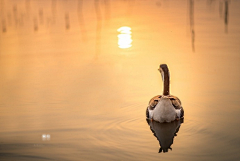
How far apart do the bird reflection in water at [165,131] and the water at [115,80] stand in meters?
0.02

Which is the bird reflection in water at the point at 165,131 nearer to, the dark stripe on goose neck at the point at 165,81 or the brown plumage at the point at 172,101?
the brown plumage at the point at 172,101

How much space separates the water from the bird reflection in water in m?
0.02

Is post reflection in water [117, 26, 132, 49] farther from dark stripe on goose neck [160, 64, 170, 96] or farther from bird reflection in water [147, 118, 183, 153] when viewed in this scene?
bird reflection in water [147, 118, 183, 153]

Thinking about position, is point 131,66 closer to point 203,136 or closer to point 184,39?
point 184,39

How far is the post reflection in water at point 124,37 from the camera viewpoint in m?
19.0

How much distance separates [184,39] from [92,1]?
8.27 metres

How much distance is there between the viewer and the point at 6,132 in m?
12.1

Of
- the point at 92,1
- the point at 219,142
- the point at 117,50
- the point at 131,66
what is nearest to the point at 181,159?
the point at 219,142

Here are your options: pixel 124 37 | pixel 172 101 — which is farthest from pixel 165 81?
pixel 124 37

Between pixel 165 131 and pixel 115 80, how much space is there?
11.2 ft

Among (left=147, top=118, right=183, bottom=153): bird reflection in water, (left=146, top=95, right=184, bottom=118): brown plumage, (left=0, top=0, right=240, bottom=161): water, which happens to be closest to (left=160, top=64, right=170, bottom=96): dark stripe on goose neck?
(left=146, top=95, right=184, bottom=118): brown plumage

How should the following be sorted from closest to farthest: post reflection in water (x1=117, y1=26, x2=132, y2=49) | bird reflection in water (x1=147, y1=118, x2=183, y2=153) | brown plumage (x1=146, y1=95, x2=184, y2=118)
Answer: bird reflection in water (x1=147, y1=118, x2=183, y2=153), brown plumage (x1=146, y1=95, x2=184, y2=118), post reflection in water (x1=117, y1=26, x2=132, y2=49)

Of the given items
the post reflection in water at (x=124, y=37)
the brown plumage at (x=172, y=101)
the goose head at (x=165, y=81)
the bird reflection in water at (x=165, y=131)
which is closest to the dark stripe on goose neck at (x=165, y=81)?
the goose head at (x=165, y=81)

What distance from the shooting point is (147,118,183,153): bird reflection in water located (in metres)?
11.1
